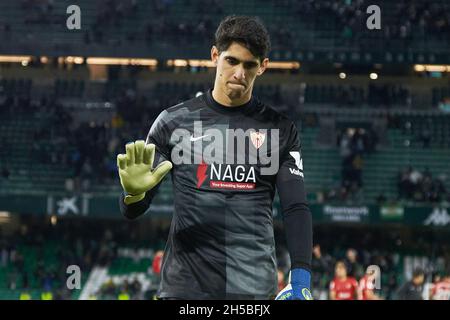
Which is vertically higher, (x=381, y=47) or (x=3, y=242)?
(x=381, y=47)

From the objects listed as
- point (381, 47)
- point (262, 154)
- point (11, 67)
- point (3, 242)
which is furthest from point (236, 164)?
point (11, 67)

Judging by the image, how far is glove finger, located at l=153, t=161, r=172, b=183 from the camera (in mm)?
4266

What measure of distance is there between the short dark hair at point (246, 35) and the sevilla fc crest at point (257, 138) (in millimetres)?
372

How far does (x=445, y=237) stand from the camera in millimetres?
27328

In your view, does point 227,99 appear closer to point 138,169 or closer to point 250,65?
point 250,65

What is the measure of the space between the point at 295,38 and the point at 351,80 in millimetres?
2703

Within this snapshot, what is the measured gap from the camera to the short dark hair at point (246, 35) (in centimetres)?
448

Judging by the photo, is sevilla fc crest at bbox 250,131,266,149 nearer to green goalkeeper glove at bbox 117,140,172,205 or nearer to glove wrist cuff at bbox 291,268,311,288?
green goalkeeper glove at bbox 117,140,172,205

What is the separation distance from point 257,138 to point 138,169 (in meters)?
0.74

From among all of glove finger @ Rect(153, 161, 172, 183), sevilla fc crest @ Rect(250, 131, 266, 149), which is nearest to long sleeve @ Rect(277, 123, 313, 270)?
sevilla fc crest @ Rect(250, 131, 266, 149)

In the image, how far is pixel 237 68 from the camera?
4508 mm

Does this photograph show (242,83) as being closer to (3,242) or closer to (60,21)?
(3,242)

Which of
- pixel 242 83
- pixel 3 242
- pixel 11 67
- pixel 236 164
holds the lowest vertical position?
pixel 3 242

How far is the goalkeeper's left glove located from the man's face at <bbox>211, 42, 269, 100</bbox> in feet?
3.12
